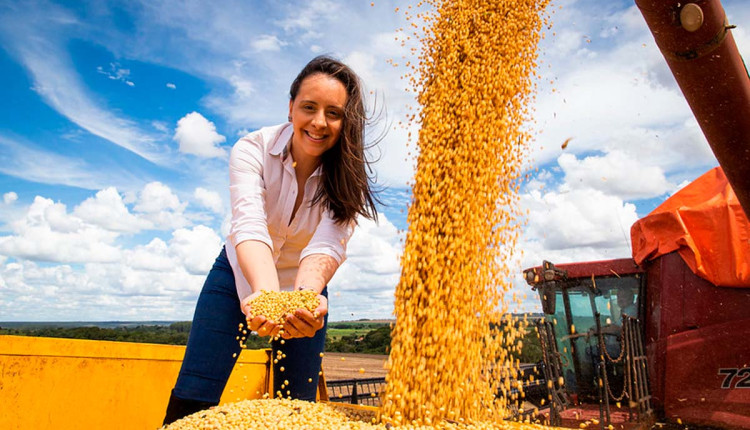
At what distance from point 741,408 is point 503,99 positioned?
320cm

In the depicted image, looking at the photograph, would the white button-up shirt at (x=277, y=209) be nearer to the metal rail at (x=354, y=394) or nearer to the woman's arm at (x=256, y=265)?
the woman's arm at (x=256, y=265)

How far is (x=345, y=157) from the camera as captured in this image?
90.0 inches

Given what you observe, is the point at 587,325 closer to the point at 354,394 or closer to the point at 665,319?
the point at 665,319

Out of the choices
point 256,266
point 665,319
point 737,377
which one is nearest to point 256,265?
point 256,266

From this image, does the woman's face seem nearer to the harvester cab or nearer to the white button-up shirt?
the white button-up shirt

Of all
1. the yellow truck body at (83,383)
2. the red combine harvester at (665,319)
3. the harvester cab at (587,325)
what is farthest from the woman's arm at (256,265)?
the harvester cab at (587,325)

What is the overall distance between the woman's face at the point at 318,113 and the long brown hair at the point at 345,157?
1.9 inches

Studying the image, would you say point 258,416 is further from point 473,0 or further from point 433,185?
point 473,0

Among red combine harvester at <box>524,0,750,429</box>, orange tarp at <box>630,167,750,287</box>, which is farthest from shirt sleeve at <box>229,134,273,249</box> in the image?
orange tarp at <box>630,167,750,287</box>

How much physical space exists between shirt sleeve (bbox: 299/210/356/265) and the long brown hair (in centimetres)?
3

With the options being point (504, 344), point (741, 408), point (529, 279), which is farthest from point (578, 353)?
point (504, 344)

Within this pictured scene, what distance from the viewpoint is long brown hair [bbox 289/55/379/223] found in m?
2.28

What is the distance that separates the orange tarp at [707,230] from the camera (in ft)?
11.9

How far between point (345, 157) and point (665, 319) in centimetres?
371
